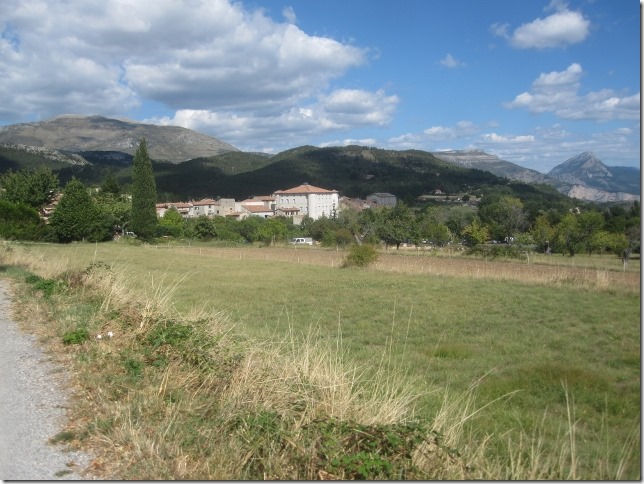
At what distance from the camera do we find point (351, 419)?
13.5 ft

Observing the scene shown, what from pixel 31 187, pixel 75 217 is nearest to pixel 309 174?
pixel 31 187

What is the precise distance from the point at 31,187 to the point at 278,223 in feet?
116

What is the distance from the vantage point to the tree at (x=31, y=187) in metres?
52.5

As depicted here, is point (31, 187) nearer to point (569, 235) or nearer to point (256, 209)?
point (569, 235)

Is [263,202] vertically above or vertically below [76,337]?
above

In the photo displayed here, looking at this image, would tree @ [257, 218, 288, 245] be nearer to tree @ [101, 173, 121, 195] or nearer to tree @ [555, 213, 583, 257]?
tree @ [101, 173, 121, 195]

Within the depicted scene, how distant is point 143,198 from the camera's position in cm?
5634

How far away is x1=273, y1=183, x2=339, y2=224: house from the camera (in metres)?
124

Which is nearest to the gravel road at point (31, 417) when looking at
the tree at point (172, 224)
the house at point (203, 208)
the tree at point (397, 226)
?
the tree at point (397, 226)

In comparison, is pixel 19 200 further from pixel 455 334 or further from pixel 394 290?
pixel 455 334

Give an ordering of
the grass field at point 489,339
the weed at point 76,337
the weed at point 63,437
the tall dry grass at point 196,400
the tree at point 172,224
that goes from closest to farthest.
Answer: the tall dry grass at point 196,400 < the weed at point 63,437 < the grass field at point 489,339 < the weed at point 76,337 < the tree at point 172,224

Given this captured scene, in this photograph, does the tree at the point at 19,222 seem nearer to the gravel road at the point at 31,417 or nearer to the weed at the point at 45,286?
the weed at the point at 45,286

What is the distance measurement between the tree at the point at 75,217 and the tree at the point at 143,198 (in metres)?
4.95

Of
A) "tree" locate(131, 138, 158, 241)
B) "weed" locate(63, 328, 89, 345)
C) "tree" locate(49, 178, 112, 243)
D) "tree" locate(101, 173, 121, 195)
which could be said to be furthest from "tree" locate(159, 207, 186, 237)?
"weed" locate(63, 328, 89, 345)
